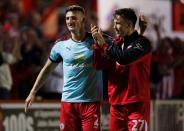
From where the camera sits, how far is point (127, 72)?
10305 millimetres

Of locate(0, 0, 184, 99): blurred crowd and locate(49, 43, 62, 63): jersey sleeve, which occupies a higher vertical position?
locate(49, 43, 62, 63): jersey sleeve

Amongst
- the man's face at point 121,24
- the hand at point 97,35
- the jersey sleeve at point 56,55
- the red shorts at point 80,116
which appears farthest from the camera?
the jersey sleeve at point 56,55

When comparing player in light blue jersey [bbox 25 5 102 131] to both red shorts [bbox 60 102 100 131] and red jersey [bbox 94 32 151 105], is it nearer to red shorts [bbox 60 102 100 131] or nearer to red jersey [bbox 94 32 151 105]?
red shorts [bbox 60 102 100 131]

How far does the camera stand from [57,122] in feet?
45.5

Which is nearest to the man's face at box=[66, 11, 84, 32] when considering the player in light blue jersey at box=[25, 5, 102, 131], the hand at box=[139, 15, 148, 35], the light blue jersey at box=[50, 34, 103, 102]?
the player in light blue jersey at box=[25, 5, 102, 131]

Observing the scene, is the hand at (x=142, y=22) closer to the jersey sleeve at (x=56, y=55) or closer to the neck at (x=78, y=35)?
the neck at (x=78, y=35)

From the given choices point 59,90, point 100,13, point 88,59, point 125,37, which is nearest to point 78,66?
point 88,59

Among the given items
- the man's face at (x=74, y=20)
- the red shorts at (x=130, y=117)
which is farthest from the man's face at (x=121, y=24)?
the red shorts at (x=130, y=117)

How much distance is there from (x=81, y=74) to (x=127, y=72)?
2.46ft

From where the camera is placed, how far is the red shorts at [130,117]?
33.5 feet

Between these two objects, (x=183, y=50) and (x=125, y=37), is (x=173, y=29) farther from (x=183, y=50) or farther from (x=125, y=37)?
(x=125, y=37)

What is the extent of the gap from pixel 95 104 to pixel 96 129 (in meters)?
0.33

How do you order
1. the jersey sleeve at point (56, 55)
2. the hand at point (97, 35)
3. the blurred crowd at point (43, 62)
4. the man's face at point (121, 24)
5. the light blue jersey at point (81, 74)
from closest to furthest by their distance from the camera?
the hand at point (97, 35)
the man's face at point (121, 24)
the light blue jersey at point (81, 74)
the jersey sleeve at point (56, 55)
the blurred crowd at point (43, 62)

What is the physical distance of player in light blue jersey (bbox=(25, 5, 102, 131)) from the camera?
421 inches
